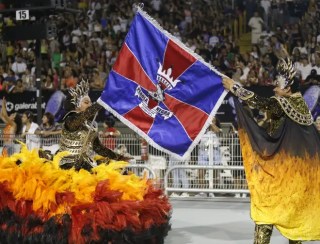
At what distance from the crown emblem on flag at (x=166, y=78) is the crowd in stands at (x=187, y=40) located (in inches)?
307

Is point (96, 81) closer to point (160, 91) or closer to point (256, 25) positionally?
point (256, 25)

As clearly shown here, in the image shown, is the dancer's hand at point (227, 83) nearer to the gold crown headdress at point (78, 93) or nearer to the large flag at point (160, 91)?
the large flag at point (160, 91)

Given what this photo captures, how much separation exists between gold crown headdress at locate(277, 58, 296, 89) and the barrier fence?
5.16m

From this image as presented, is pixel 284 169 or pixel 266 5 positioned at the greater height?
pixel 266 5

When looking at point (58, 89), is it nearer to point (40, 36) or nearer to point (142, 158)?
point (40, 36)

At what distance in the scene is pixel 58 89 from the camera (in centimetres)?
1633

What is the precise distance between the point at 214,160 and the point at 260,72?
157 inches

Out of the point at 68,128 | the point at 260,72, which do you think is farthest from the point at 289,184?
the point at 260,72

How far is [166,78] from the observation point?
7.54m

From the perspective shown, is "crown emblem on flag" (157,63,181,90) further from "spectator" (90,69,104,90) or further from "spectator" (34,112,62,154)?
"spectator" (90,69,104,90)

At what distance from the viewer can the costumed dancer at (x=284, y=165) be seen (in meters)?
6.82

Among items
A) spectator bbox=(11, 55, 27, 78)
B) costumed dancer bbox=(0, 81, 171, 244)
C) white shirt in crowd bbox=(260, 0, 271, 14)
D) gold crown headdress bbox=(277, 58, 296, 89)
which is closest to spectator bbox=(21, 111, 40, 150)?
costumed dancer bbox=(0, 81, 171, 244)

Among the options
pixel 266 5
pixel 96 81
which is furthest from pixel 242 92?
pixel 266 5

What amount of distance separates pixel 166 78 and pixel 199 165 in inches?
198
